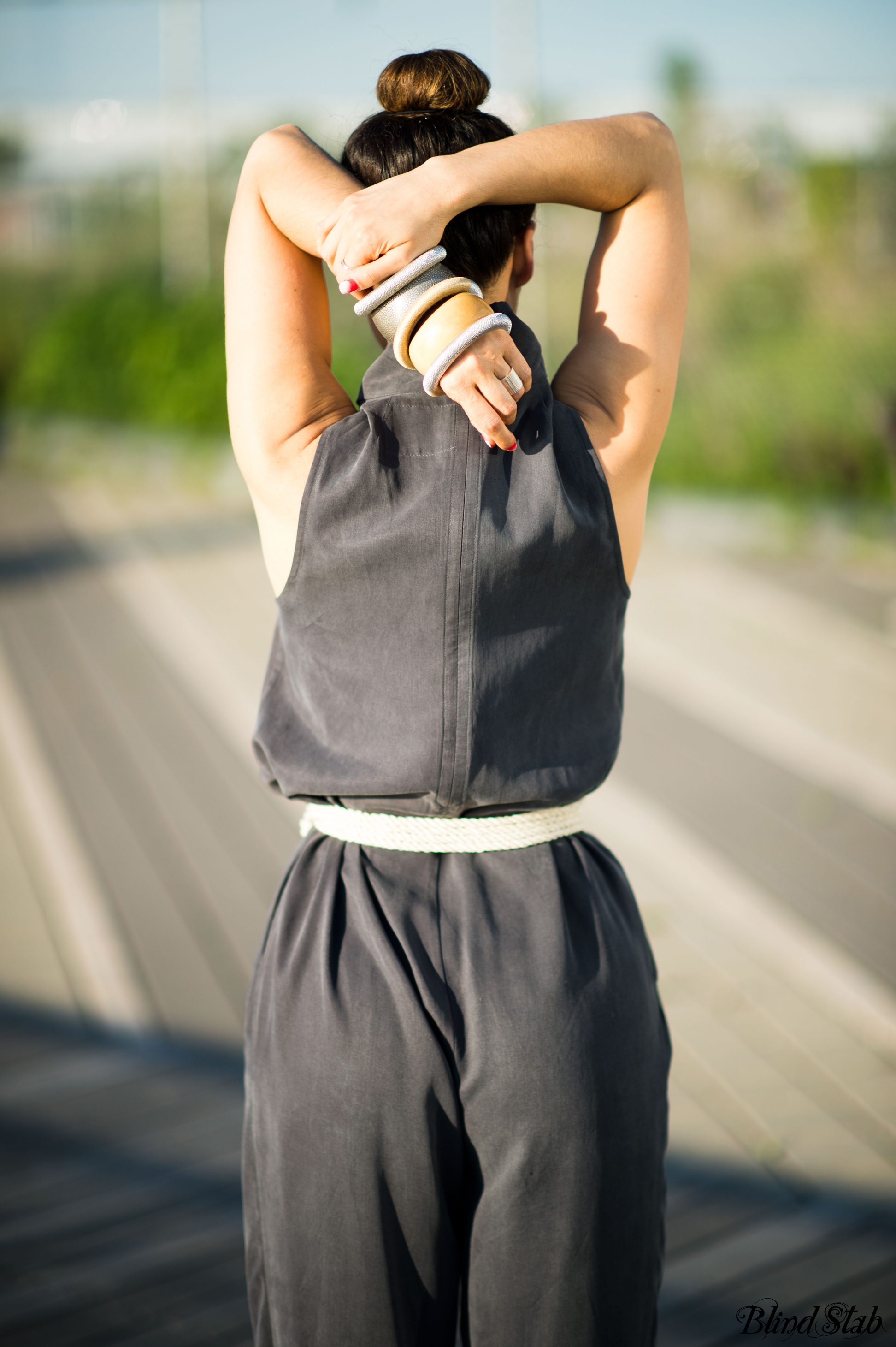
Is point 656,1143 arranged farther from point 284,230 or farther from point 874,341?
point 874,341

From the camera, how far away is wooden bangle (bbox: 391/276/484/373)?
87 centimetres

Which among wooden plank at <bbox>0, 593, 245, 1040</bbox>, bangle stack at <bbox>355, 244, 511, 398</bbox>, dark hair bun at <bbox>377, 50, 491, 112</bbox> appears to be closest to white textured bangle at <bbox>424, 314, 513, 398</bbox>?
bangle stack at <bbox>355, 244, 511, 398</bbox>

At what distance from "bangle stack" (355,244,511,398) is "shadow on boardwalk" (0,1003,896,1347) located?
1689 mm

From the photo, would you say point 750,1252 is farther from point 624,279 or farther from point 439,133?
point 439,133

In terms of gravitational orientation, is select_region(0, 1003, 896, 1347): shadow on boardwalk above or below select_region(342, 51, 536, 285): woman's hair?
below

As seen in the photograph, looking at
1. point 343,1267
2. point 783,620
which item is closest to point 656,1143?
point 343,1267

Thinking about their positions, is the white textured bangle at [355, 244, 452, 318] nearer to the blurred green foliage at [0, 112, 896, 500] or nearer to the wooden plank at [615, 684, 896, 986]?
the wooden plank at [615, 684, 896, 986]

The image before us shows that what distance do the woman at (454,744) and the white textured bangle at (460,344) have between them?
62mm

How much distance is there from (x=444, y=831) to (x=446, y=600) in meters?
0.22

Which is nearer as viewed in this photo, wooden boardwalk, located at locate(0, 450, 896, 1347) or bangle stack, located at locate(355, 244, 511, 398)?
bangle stack, located at locate(355, 244, 511, 398)

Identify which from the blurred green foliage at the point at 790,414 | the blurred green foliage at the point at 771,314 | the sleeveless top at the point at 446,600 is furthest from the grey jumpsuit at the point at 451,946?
the blurred green foliage at the point at 790,414

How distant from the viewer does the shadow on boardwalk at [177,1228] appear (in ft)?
6.16

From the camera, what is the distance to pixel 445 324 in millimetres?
866

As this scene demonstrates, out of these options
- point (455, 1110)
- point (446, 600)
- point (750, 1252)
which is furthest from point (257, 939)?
point (446, 600)
